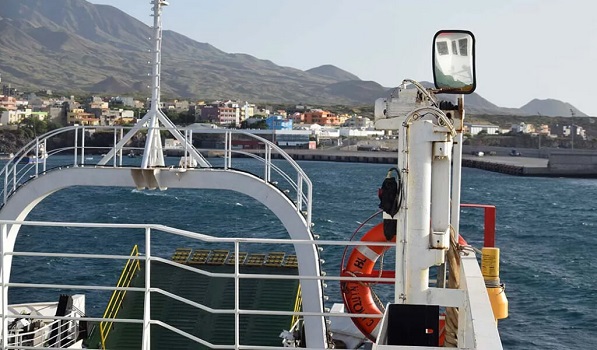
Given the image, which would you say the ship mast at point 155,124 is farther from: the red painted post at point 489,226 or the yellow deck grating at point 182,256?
the yellow deck grating at point 182,256

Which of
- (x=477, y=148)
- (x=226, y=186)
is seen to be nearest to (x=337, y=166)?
(x=477, y=148)

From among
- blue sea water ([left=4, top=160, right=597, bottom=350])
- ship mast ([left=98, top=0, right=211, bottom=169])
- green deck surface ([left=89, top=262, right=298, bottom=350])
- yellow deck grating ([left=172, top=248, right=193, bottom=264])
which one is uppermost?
ship mast ([left=98, top=0, right=211, bottom=169])

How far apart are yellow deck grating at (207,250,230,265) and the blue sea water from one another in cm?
777

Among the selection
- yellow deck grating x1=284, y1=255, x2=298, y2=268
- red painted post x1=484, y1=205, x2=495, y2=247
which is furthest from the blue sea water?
red painted post x1=484, y1=205, x2=495, y2=247

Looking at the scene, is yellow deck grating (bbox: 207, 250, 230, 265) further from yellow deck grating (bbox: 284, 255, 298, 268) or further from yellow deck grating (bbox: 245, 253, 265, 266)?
yellow deck grating (bbox: 284, 255, 298, 268)

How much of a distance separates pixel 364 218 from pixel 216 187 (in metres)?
46.8

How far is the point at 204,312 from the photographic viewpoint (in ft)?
41.9

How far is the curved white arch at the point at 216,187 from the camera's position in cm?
723

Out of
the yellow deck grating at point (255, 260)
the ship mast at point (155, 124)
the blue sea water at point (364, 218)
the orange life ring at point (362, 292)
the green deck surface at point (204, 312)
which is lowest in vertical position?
the blue sea water at point (364, 218)

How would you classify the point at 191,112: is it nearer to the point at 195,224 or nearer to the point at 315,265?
the point at 195,224

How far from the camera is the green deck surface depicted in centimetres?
1177

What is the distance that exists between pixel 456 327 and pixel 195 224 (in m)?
47.8

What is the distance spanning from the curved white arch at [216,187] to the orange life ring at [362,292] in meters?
0.79

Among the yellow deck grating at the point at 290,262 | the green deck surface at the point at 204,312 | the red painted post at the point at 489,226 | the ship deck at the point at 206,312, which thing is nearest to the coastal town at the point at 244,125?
the yellow deck grating at the point at 290,262
